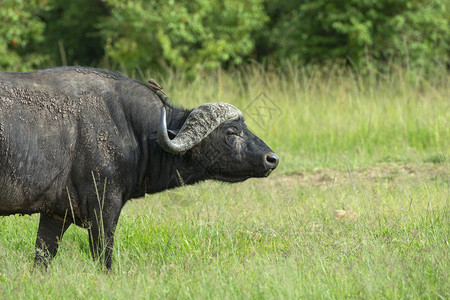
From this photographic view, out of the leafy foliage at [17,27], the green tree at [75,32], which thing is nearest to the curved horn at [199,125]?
the leafy foliage at [17,27]

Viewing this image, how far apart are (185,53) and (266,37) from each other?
6675 millimetres

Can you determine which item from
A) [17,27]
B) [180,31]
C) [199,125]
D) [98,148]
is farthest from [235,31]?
[98,148]

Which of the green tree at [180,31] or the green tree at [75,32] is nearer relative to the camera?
the green tree at [180,31]

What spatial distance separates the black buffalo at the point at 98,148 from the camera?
516 cm

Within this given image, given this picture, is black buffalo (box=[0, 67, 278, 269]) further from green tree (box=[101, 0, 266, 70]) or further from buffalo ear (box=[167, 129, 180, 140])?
green tree (box=[101, 0, 266, 70])

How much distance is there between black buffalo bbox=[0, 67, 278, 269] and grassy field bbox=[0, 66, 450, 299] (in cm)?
33

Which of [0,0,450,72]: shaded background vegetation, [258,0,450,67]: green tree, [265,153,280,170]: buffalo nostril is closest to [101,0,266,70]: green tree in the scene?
[0,0,450,72]: shaded background vegetation

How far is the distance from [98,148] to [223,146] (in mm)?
1178

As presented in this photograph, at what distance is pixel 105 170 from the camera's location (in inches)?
209

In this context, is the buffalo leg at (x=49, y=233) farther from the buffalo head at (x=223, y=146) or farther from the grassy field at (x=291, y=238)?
the buffalo head at (x=223, y=146)

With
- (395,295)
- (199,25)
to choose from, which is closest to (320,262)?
(395,295)

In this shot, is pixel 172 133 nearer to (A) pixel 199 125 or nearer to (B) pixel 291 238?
(A) pixel 199 125

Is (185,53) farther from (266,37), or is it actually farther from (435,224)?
(435,224)

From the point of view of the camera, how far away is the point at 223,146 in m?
5.90
